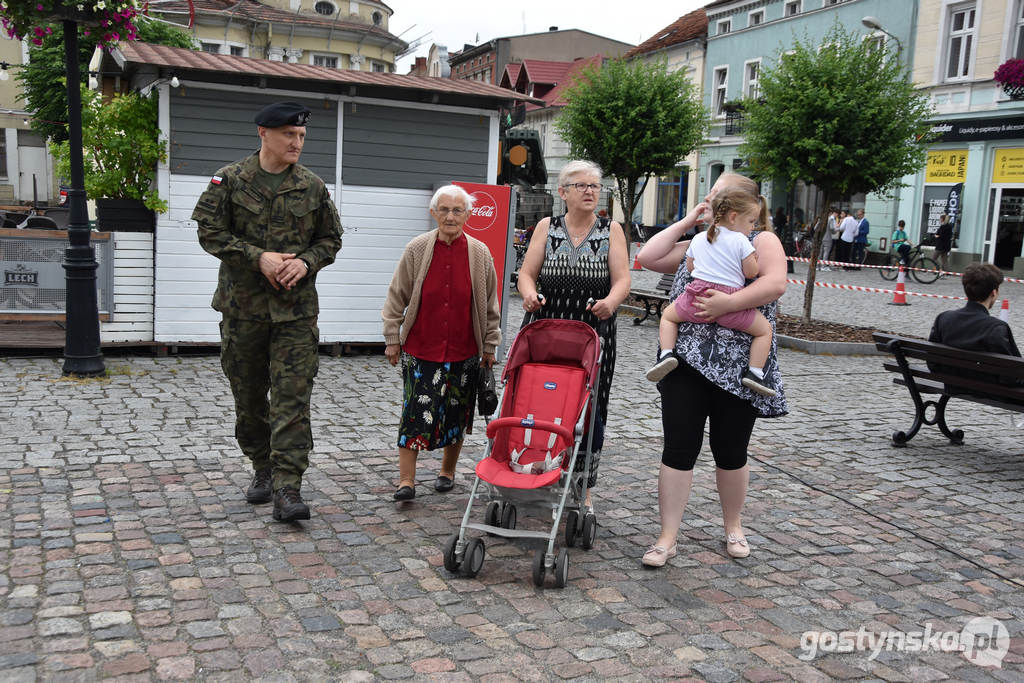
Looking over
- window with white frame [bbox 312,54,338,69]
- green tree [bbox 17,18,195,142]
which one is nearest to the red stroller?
green tree [bbox 17,18,195,142]

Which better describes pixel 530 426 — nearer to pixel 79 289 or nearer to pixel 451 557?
pixel 451 557

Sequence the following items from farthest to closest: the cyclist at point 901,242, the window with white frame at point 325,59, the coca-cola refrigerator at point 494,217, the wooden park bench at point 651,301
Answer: the window with white frame at point 325,59, the cyclist at point 901,242, the wooden park bench at point 651,301, the coca-cola refrigerator at point 494,217

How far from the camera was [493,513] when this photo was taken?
4660 mm

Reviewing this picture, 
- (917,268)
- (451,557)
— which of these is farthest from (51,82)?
(451,557)

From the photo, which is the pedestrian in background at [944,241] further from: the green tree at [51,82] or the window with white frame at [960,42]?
the green tree at [51,82]

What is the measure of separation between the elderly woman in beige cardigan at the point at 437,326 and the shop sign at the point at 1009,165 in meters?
24.0

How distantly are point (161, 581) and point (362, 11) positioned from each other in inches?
2172

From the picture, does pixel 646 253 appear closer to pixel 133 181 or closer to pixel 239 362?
pixel 239 362

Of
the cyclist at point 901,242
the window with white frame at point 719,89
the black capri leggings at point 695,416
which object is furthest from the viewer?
the window with white frame at point 719,89

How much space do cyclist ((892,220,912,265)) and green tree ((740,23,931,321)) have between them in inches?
521

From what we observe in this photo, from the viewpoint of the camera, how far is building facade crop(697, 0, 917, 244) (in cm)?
2894

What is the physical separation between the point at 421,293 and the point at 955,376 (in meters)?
4.11

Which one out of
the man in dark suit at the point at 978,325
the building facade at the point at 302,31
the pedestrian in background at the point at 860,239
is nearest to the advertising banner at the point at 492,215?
the man in dark suit at the point at 978,325

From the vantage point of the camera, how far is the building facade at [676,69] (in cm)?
3950
